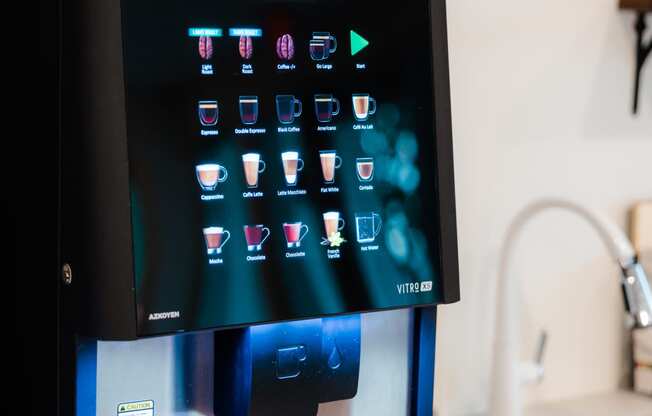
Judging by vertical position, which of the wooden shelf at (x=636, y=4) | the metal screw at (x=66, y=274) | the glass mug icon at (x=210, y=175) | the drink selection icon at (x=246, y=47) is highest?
the wooden shelf at (x=636, y=4)

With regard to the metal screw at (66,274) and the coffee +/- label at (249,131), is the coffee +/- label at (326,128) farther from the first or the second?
the metal screw at (66,274)

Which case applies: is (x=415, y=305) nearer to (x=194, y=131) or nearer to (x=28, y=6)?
(x=194, y=131)

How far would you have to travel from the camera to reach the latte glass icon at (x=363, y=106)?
3.44ft

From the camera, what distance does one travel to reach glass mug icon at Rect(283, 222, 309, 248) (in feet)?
3.32

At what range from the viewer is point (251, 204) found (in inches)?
39.0

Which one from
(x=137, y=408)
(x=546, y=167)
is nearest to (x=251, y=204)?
(x=137, y=408)

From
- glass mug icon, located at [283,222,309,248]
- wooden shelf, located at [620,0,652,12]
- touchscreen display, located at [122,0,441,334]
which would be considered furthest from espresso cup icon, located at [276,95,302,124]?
wooden shelf, located at [620,0,652,12]

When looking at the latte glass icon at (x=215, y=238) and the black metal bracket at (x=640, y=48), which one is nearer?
the latte glass icon at (x=215, y=238)

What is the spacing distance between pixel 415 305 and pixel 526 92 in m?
0.56

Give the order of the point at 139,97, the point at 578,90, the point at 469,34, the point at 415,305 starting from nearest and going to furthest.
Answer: the point at 139,97, the point at 415,305, the point at 469,34, the point at 578,90

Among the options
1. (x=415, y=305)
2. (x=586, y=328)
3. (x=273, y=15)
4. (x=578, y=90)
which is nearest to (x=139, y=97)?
(x=273, y=15)

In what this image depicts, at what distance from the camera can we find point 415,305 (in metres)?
1.09

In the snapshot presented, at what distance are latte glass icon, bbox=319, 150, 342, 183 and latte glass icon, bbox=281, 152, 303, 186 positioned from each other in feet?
0.10

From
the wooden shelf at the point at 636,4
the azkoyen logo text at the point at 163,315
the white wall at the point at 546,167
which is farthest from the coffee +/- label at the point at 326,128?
the wooden shelf at the point at 636,4
